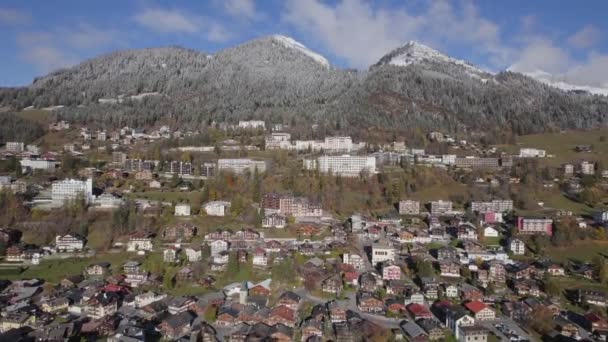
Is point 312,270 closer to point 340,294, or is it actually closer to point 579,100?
point 340,294

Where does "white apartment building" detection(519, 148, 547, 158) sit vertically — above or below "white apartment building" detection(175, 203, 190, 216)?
above

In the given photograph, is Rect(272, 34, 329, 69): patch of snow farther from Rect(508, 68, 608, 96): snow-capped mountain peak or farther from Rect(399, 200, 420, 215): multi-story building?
Rect(399, 200, 420, 215): multi-story building

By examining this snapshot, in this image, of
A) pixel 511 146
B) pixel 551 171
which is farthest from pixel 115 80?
pixel 551 171

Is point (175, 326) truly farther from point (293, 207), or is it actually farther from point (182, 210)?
point (293, 207)

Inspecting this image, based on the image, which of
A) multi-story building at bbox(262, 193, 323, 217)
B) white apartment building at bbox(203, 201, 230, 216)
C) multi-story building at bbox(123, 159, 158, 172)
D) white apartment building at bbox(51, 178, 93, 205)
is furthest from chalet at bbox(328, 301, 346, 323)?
multi-story building at bbox(123, 159, 158, 172)

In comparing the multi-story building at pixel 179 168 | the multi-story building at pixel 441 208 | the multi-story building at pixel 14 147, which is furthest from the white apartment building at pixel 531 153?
the multi-story building at pixel 14 147

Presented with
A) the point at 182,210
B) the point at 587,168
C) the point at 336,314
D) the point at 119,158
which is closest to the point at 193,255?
the point at 182,210
